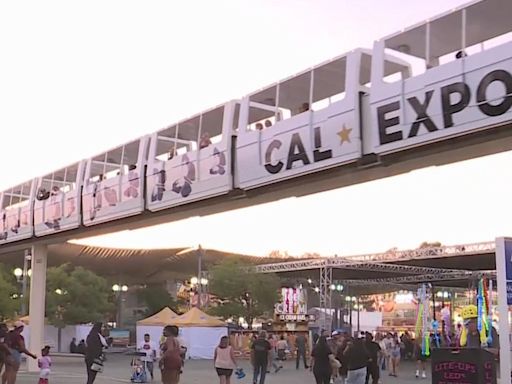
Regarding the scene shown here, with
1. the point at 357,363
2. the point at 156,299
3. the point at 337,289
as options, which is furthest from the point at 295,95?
the point at 156,299

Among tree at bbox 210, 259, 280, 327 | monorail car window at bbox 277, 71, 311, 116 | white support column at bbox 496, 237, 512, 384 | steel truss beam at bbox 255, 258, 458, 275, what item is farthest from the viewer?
tree at bbox 210, 259, 280, 327

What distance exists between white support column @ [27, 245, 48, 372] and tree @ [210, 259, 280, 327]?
83.7 feet

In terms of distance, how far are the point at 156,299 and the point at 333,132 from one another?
193 feet

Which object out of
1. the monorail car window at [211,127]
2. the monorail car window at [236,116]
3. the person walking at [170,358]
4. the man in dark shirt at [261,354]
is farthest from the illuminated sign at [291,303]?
the person walking at [170,358]

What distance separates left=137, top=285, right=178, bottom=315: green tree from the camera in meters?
69.2

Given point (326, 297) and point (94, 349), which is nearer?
point (94, 349)

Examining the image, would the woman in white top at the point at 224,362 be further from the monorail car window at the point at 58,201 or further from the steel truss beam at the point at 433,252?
the steel truss beam at the point at 433,252

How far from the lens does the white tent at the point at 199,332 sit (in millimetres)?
40156

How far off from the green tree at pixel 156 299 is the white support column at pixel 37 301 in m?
41.8

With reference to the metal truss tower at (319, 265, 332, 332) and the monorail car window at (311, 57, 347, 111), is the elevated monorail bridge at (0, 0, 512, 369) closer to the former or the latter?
the monorail car window at (311, 57, 347, 111)

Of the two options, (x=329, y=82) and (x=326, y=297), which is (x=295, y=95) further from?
(x=326, y=297)

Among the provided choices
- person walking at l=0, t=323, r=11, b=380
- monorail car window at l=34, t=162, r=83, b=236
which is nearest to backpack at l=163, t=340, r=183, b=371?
person walking at l=0, t=323, r=11, b=380

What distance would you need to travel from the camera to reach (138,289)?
74375 mm

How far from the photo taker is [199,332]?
4053 cm
